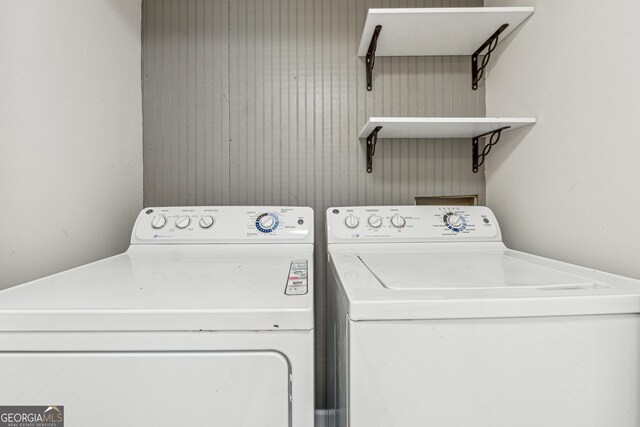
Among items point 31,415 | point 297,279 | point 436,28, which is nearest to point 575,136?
point 436,28

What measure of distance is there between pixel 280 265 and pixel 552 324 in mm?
645

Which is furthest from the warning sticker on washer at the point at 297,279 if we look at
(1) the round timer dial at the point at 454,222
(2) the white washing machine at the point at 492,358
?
(1) the round timer dial at the point at 454,222

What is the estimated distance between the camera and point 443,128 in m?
1.34

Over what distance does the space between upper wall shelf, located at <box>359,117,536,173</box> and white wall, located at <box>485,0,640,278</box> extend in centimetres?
9

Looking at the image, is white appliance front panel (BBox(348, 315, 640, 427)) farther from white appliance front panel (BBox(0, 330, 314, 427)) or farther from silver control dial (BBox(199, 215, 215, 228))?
silver control dial (BBox(199, 215, 215, 228))

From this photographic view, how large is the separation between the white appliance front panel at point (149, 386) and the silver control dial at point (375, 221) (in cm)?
76

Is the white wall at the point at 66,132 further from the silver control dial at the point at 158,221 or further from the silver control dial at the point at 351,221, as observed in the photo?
the silver control dial at the point at 351,221

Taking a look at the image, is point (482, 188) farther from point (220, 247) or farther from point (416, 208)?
point (220, 247)

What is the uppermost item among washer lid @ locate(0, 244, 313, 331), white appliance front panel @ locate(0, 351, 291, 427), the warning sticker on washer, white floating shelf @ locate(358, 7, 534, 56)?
white floating shelf @ locate(358, 7, 534, 56)

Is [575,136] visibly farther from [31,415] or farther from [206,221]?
[31,415]

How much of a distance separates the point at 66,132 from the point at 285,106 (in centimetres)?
81

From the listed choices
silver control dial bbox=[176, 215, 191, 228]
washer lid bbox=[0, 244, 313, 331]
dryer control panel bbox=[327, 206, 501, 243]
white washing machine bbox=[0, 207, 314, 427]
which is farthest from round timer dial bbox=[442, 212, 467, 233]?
silver control dial bbox=[176, 215, 191, 228]

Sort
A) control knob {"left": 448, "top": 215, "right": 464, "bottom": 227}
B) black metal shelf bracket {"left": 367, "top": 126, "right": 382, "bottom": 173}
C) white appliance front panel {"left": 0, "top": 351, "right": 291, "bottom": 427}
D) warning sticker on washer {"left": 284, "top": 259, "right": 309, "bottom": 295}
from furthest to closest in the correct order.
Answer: black metal shelf bracket {"left": 367, "top": 126, "right": 382, "bottom": 173} < control knob {"left": 448, "top": 215, "right": 464, "bottom": 227} < warning sticker on washer {"left": 284, "top": 259, "right": 309, "bottom": 295} < white appliance front panel {"left": 0, "top": 351, "right": 291, "bottom": 427}

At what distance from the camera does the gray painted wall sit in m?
1.52
